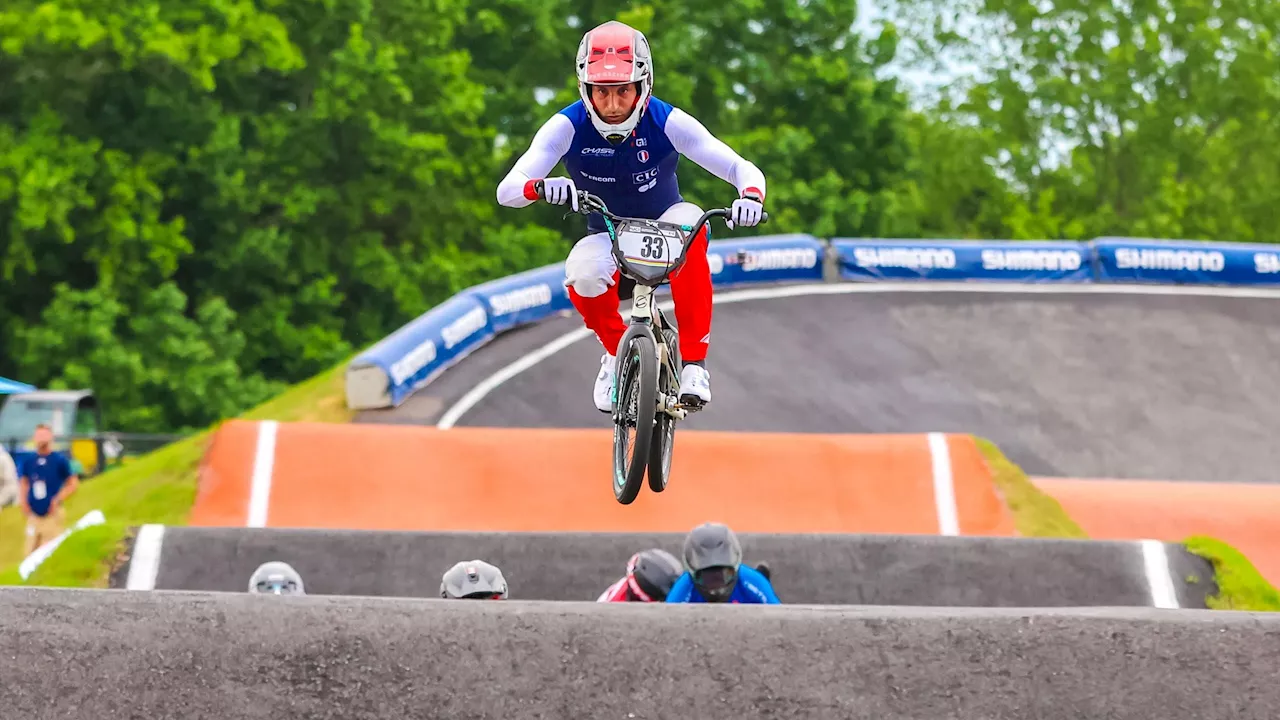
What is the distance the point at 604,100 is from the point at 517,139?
1224 inches

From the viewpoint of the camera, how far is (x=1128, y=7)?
4703 centimetres

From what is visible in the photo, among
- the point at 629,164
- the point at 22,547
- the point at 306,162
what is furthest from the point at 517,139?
the point at 629,164

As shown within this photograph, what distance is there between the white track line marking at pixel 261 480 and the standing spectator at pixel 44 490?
6.29 ft

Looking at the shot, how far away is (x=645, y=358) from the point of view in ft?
24.5

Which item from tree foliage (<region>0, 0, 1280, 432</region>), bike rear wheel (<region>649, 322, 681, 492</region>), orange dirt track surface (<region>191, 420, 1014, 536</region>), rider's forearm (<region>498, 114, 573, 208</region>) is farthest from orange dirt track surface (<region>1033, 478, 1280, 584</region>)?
tree foliage (<region>0, 0, 1280, 432</region>)

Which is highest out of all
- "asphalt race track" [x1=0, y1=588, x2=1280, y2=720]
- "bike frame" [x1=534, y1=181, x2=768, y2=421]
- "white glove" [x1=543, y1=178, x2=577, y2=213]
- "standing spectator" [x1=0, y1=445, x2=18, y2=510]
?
"standing spectator" [x1=0, y1=445, x2=18, y2=510]

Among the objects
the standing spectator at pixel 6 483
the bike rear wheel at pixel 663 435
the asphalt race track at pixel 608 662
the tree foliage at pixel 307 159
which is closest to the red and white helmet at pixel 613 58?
the bike rear wheel at pixel 663 435

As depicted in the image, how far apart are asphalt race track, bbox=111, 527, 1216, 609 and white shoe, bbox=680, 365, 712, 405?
415 cm

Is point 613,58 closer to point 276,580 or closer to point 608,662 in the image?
point 608,662

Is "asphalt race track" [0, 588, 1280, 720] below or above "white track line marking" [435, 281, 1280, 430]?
below

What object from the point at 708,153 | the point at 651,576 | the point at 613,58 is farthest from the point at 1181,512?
the point at 613,58

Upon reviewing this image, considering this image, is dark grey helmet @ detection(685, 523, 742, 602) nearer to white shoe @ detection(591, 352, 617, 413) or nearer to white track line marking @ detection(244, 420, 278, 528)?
white shoe @ detection(591, 352, 617, 413)

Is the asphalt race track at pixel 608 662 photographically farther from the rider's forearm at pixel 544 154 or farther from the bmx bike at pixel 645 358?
the rider's forearm at pixel 544 154

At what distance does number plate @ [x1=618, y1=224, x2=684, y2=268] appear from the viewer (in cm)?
752
